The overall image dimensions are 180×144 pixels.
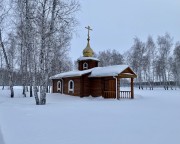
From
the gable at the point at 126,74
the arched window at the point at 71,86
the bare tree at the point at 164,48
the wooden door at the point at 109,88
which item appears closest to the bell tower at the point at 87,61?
the arched window at the point at 71,86

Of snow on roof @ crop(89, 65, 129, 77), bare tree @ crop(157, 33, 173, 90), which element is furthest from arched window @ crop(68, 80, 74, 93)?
bare tree @ crop(157, 33, 173, 90)

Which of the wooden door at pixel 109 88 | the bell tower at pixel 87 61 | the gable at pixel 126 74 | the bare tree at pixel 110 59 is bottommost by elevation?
the wooden door at pixel 109 88

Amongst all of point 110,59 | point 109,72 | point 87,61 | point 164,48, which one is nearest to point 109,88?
point 109,72

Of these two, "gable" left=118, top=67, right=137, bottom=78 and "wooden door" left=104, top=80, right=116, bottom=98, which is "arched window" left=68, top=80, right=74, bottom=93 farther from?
"gable" left=118, top=67, right=137, bottom=78

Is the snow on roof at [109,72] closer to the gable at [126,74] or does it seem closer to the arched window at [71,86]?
the gable at [126,74]

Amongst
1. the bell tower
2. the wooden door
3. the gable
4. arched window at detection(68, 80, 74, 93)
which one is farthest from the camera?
the bell tower

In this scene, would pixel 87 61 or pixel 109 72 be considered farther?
pixel 87 61

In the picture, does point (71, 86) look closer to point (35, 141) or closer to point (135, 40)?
point (35, 141)

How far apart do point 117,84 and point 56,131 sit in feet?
45.9

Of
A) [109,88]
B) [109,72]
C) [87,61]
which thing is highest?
[87,61]

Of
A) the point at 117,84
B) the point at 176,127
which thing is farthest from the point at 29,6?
the point at 176,127

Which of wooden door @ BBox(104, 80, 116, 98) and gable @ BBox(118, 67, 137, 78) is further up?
gable @ BBox(118, 67, 137, 78)

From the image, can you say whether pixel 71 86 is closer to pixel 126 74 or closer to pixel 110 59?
pixel 126 74

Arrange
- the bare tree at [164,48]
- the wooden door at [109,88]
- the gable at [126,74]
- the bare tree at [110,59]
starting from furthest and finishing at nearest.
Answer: the bare tree at [110,59] < the bare tree at [164,48] < the wooden door at [109,88] < the gable at [126,74]
